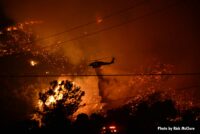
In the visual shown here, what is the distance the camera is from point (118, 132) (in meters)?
35.8

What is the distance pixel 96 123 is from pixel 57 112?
33.1ft

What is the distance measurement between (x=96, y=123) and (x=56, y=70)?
4629 cm

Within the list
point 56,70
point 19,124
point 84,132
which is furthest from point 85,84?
point 84,132

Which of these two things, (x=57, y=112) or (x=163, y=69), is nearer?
(x=57, y=112)

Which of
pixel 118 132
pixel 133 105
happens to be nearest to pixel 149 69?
pixel 133 105

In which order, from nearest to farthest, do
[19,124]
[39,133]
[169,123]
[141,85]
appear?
[169,123], [39,133], [19,124], [141,85]

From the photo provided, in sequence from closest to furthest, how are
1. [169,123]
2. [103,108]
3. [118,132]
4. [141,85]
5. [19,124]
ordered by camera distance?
[169,123] < [118,132] < [19,124] < [103,108] < [141,85]

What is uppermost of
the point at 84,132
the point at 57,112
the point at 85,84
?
the point at 85,84

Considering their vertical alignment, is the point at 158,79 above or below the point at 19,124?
above

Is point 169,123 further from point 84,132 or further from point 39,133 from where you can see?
point 39,133

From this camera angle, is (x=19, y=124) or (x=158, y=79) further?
(x=158, y=79)

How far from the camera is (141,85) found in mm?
84125

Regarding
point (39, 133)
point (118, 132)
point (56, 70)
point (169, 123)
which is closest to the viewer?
point (169, 123)

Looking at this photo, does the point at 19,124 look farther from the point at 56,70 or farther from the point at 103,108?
the point at 56,70
